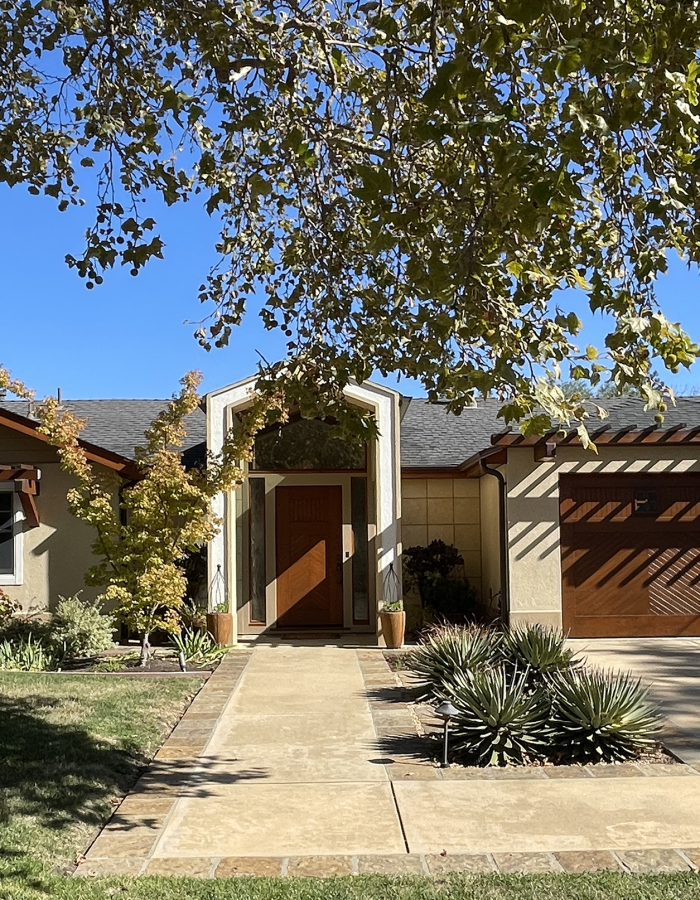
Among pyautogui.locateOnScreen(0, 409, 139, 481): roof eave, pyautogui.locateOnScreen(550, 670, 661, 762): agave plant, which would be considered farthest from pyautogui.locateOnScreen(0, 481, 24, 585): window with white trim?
pyautogui.locateOnScreen(550, 670, 661, 762): agave plant

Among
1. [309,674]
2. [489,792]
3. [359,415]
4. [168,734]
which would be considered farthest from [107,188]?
[309,674]

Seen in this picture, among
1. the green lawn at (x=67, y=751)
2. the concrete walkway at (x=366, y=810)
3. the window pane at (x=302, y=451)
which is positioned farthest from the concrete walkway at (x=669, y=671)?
the window pane at (x=302, y=451)

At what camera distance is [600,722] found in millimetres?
7301

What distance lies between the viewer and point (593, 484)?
14242mm

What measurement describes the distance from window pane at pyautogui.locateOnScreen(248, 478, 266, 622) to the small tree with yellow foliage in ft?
9.89

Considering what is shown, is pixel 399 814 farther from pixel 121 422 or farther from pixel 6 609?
pixel 121 422

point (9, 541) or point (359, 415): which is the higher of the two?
point (359, 415)

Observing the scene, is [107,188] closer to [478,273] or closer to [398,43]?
[398,43]

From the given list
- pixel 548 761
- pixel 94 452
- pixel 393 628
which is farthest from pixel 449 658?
pixel 94 452

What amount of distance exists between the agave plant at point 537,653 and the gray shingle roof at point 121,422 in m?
7.86

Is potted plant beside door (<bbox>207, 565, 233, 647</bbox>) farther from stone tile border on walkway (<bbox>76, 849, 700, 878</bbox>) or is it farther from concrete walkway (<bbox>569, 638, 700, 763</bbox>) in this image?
stone tile border on walkway (<bbox>76, 849, 700, 878</bbox>)

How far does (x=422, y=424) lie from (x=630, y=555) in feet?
19.4

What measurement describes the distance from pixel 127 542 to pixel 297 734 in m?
4.76

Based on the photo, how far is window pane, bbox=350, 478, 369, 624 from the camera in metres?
15.5
